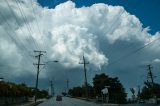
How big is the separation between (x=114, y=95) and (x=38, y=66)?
95.4 ft

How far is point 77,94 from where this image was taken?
6959 inches

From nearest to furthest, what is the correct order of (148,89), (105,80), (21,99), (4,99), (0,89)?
(0,89) → (4,99) → (21,99) → (105,80) → (148,89)

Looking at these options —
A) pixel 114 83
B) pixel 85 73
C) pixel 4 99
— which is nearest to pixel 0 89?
pixel 4 99

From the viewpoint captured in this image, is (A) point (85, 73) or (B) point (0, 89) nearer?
(B) point (0, 89)

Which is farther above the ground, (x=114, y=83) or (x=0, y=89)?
(x=114, y=83)

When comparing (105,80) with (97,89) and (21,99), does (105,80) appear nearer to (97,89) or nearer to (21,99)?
(97,89)

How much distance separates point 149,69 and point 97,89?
20609mm

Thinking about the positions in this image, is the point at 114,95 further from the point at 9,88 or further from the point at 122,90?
the point at 9,88

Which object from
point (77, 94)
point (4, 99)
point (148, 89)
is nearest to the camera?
point (4, 99)

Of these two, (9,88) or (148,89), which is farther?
(148,89)

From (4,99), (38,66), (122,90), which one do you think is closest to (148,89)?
(122,90)

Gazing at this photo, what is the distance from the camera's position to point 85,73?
89.8 meters

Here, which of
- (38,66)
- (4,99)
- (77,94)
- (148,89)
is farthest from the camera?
(77,94)

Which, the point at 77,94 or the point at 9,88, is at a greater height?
the point at 77,94
